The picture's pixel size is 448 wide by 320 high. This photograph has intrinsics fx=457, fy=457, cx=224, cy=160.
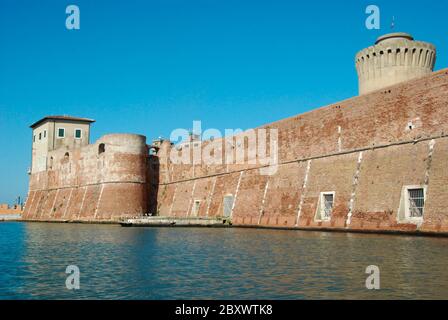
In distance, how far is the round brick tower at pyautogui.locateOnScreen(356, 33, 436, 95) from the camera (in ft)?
95.6

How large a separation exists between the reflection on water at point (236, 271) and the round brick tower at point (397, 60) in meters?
18.0

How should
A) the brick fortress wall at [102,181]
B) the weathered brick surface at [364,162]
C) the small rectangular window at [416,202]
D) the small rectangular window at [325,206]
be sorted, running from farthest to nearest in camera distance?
the brick fortress wall at [102,181], the small rectangular window at [325,206], the weathered brick surface at [364,162], the small rectangular window at [416,202]

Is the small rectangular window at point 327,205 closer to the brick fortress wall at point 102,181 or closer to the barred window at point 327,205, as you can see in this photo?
the barred window at point 327,205

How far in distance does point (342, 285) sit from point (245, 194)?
2195 centimetres

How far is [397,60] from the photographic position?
2930cm

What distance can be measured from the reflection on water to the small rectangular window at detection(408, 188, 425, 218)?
330cm

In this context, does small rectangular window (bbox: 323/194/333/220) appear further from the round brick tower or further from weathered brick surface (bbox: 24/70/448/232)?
the round brick tower

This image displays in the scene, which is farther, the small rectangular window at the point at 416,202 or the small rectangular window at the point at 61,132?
the small rectangular window at the point at 61,132

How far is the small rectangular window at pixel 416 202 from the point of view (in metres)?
17.0

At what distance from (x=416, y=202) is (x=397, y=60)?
1489cm

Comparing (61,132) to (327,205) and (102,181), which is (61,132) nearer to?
(102,181)

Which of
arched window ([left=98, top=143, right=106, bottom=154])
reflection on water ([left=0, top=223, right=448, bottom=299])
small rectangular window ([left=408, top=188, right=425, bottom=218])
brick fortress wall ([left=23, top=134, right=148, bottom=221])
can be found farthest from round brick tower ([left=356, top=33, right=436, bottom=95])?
arched window ([left=98, top=143, right=106, bottom=154])

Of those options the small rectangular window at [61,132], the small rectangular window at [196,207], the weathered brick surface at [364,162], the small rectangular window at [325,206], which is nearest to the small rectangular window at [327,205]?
the small rectangular window at [325,206]
